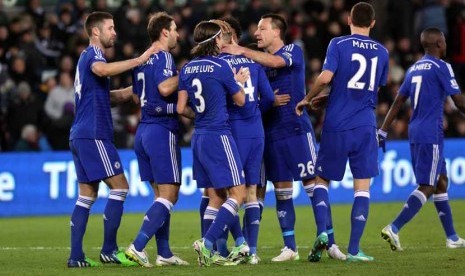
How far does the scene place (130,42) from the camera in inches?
858

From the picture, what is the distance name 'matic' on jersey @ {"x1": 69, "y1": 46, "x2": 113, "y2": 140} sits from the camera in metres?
11.3

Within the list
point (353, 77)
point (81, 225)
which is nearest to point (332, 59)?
point (353, 77)

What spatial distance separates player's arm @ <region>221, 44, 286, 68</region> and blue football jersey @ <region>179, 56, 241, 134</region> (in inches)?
15.1

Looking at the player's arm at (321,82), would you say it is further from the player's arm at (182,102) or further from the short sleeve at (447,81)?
the short sleeve at (447,81)

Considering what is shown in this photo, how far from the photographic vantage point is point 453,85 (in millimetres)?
12625

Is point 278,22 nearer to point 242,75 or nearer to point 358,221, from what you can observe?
point 242,75

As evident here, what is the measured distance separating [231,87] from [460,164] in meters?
10.2

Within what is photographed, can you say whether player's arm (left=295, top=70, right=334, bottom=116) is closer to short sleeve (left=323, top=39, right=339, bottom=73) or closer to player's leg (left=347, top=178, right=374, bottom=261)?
short sleeve (left=323, top=39, right=339, bottom=73)

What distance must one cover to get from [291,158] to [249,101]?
0.88m

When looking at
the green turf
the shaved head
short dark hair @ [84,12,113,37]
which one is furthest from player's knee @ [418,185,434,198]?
short dark hair @ [84,12,113,37]

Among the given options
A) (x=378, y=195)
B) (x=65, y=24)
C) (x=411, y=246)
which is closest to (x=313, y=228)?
(x=411, y=246)

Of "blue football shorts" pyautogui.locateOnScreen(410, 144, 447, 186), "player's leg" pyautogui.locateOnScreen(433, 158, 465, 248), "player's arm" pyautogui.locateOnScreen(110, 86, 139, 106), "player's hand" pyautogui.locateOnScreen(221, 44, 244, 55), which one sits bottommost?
"player's leg" pyautogui.locateOnScreen(433, 158, 465, 248)

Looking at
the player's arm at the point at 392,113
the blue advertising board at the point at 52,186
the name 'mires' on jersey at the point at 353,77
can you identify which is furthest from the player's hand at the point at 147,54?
the blue advertising board at the point at 52,186

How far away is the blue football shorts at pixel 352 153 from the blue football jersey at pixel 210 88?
107 centimetres
